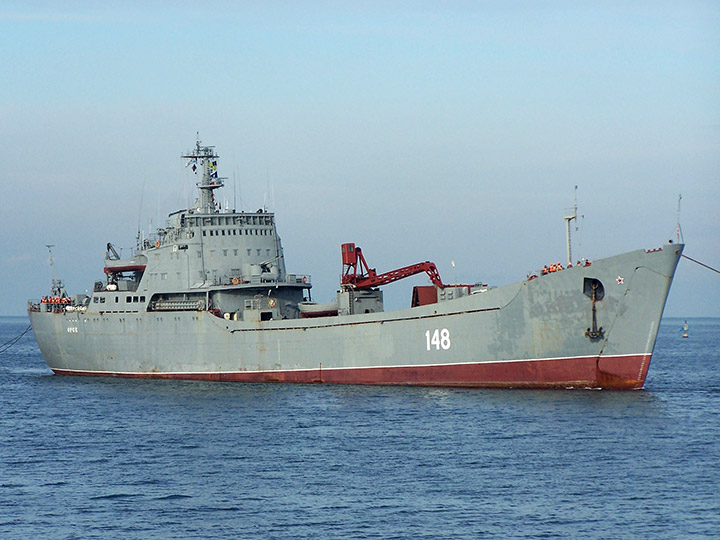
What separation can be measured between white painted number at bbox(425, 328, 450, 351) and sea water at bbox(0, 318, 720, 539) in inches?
74.7

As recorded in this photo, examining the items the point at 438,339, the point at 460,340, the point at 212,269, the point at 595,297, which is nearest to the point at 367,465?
the point at 460,340

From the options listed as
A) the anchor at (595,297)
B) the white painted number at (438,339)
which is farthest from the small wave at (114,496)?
the anchor at (595,297)

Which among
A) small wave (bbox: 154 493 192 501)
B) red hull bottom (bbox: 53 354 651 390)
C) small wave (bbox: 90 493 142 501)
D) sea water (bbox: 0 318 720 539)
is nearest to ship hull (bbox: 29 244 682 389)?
red hull bottom (bbox: 53 354 651 390)

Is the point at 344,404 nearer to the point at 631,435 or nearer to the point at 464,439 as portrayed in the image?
the point at 464,439

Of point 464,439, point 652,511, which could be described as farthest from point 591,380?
point 652,511

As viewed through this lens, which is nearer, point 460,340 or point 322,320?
point 460,340

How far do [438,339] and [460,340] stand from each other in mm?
1059

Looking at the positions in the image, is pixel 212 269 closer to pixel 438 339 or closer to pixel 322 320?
pixel 322 320

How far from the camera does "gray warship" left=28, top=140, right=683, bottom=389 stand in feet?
119

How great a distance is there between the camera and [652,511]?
2175 cm

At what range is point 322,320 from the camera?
4238 centimetres

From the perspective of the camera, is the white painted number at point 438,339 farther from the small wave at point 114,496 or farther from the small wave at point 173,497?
the small wave at point 114,496

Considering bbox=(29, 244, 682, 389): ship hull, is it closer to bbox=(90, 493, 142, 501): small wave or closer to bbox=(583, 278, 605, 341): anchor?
bbox=(583, 278, 605, 341): anchor

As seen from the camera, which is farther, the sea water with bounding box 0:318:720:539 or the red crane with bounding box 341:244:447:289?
the red crane with bounding box 341:244:447:289
